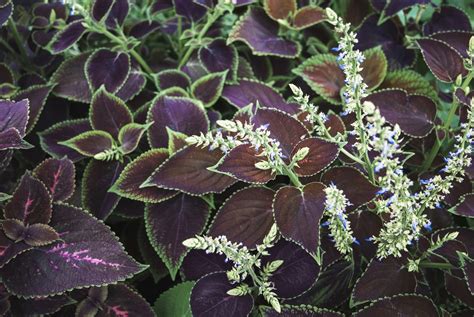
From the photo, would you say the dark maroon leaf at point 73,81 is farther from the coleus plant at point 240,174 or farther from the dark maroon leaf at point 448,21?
the dark maroon leaf at point 448,21

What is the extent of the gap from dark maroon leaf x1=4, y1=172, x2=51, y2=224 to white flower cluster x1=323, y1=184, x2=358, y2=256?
49cm

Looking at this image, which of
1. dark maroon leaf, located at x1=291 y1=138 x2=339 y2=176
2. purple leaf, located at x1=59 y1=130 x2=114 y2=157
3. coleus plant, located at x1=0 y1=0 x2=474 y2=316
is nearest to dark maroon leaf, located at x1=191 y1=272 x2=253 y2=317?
coleus plant, located at x1=0 y1=0 x2=474 y2=316

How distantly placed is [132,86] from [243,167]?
1.68ft

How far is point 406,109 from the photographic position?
116cm

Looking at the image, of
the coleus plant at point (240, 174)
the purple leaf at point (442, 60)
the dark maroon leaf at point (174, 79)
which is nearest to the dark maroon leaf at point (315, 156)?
the coleus plant at point (240, 174)

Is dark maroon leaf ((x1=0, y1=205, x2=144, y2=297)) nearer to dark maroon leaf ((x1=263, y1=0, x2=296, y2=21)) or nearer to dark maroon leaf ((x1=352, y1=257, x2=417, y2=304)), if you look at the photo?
dark maroon leaf ((x1=352, y1=257, x2=417, y2=304))

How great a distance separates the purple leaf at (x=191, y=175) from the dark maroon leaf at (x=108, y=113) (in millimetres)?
225

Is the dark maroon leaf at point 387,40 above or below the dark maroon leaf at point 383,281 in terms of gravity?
above

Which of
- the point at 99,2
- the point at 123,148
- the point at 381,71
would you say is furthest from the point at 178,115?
the point at 381,71

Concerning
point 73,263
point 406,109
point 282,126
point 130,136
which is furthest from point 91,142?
point 406,109

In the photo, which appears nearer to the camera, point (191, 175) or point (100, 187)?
point (191, 175)

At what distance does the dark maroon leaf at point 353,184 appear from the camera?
0.92m

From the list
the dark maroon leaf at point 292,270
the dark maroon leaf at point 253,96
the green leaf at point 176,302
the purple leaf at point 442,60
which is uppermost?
the purple leaf at point 442,60

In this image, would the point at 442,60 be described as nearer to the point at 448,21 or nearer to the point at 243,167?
the point at 448,21
